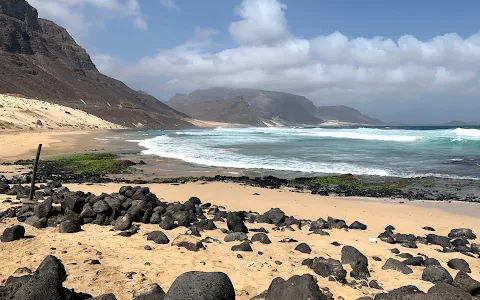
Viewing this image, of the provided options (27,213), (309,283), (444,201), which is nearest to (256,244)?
(309,283)

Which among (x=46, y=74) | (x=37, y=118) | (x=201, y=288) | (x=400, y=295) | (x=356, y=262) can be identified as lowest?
(x=356, y=262)

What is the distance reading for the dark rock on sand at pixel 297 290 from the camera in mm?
5309

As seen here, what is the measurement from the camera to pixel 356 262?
25.6ft

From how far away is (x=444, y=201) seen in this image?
55.9 feet

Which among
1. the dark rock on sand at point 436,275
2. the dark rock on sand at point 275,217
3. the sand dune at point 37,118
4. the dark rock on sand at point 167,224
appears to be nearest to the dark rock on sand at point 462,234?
the dark rock on sand at point 436,275

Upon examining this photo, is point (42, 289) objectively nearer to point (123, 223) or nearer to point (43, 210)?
point (123, 223)

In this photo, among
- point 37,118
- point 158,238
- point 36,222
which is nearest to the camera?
point 158,238

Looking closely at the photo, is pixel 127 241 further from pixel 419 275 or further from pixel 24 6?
pixel 24 6

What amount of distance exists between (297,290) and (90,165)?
23967 mm

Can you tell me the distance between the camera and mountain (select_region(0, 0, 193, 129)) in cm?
11632

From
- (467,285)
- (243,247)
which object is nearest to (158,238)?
(243,247)

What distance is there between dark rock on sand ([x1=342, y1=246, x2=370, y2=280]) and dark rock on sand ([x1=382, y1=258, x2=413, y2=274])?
0.59 m

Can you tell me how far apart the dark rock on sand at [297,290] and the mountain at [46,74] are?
383 ft

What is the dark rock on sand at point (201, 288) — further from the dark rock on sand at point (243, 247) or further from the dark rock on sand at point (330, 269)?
the dark rock on sand at point (243, 247)
